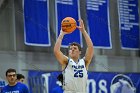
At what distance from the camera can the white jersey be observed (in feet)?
20.6

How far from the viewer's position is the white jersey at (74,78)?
6293 millimetres

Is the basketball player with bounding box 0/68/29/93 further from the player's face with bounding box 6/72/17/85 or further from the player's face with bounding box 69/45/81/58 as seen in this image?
the player's face with bounding box 69/45/81/58

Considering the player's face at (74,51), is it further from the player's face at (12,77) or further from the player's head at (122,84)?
the player's head at (122,84)

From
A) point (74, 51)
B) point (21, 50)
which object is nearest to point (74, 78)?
point (74, 51)

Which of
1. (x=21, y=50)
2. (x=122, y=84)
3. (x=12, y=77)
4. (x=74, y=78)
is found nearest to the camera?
(x=74, y=78)

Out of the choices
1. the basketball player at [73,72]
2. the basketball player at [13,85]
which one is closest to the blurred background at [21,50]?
the basketball player at [13,85]

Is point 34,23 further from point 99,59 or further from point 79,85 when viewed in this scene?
point 79,85

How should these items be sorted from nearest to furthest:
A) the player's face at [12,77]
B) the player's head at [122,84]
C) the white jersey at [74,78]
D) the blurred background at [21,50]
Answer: the white jersey at [74,78] → the player's face at [12,77] → the blurred background at [21,50] → the player's head at [122,84]

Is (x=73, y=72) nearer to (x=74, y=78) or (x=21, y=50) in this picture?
(x=74, y=78)

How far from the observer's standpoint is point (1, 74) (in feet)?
43.0

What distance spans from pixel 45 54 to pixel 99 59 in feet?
6.79

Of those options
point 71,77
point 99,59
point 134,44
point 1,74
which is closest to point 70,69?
point 71,77

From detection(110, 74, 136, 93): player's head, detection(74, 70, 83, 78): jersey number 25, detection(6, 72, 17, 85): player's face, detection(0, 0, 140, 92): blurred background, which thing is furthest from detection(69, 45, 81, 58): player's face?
detection(110, 74, 136, 93): player's head

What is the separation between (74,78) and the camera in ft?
20.7
